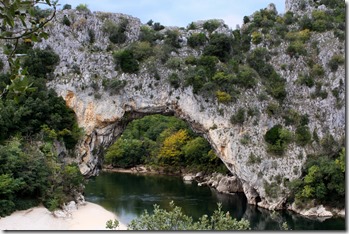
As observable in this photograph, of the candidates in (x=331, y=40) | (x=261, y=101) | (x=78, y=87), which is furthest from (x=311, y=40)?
(x=78, y=87)

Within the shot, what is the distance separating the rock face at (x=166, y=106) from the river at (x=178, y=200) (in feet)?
6.24

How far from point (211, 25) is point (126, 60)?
7778 mm

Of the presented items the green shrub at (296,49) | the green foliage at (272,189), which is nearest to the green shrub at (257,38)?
the green shrub at (296,49)

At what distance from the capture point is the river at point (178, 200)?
24.4 meters

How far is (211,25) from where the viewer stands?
34438 mm

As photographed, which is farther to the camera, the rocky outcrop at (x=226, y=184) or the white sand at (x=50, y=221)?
the rocky outcrop at (x=226, y=184)

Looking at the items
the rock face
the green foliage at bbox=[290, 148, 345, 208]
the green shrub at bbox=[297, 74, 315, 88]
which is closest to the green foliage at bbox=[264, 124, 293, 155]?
the rock face

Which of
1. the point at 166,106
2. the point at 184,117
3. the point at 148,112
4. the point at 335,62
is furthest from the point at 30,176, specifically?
the point at 335,62

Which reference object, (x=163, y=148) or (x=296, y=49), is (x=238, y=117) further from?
(x=163, y=148)

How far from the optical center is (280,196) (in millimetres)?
28500

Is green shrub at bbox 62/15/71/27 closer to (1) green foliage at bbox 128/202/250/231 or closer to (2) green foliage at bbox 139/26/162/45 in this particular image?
(2) green foliage at bbox 139/26/162/45

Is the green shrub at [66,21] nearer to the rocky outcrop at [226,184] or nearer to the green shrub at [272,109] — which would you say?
the green shrub at [272,109]

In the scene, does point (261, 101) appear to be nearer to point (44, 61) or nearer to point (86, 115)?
point (86, 115)

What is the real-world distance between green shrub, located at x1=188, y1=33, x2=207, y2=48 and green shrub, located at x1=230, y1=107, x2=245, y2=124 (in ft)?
20.8
